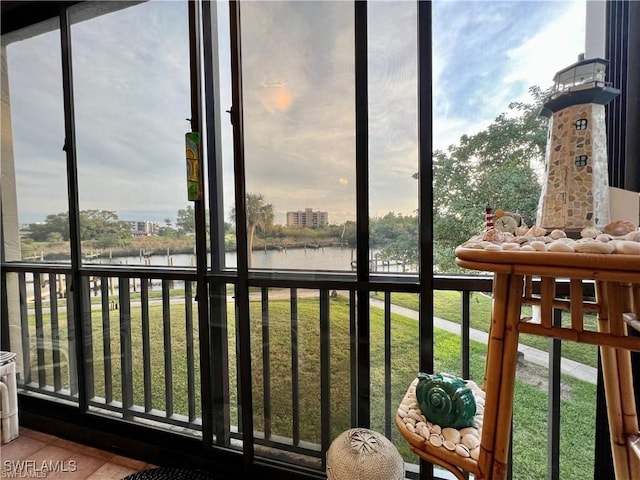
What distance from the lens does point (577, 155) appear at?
69 centimetres

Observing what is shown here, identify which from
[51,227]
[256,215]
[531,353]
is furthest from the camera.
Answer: [51,227]

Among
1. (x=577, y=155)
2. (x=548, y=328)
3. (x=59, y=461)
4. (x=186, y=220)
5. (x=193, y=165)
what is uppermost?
(x=193, y=165)

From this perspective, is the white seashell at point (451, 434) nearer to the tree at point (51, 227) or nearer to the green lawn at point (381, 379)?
the green lawn at point (381, 379)

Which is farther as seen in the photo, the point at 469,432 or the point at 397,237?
the point at 397,237

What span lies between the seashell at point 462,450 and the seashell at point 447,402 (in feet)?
0.22

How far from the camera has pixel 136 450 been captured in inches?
64.1

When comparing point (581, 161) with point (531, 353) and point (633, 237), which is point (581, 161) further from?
point (531, 353)

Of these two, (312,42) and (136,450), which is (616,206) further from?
(136,450)

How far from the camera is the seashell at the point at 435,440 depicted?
2.27 ft

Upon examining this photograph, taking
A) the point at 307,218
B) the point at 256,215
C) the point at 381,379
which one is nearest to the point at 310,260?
the point at 307,218

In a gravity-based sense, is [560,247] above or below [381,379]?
above

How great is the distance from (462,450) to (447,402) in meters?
0.12

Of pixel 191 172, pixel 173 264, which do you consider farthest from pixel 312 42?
pixel 173 264

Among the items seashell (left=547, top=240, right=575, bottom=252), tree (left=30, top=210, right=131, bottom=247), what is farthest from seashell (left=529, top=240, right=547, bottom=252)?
tree (left=30, top=210, right=131, bottom=247)
